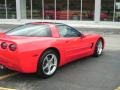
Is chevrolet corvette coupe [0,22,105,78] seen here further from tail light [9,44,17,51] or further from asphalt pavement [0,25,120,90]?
asphalt pavement [0,25,120,90]

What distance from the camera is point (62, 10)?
25.9m

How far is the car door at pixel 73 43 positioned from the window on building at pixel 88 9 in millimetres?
16283

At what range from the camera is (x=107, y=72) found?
755 centimetres

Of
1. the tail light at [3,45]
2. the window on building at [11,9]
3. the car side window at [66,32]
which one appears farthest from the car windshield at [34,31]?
the window on building at [11,9]

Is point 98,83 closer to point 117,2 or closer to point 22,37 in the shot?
point 22,37

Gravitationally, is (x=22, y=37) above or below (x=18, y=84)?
above

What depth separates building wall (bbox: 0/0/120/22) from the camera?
24.1m

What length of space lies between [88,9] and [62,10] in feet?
8.03

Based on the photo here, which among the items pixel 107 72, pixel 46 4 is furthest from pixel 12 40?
pixel 46 4

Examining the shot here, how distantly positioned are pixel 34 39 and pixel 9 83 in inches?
46.2

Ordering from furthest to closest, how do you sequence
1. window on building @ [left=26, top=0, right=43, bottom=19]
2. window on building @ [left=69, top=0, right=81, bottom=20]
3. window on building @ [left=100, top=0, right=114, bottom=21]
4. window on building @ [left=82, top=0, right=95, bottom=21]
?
window on building @ [left=26, top=0, right=43, bottom=19]
window on building @ [left=69, top=0, right=81, bottom=20]
window on building @ [left=82, top=0, right=95, bottom=21]
window on building @ [left=100, top=0, right=114, bottom=21]

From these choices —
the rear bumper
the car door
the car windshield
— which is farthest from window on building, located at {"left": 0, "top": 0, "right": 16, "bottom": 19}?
the rear bumper

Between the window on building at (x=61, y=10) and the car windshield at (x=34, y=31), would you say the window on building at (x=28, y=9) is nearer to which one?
the window on building at (x=61, y=10)

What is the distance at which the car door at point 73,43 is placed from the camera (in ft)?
25.2
